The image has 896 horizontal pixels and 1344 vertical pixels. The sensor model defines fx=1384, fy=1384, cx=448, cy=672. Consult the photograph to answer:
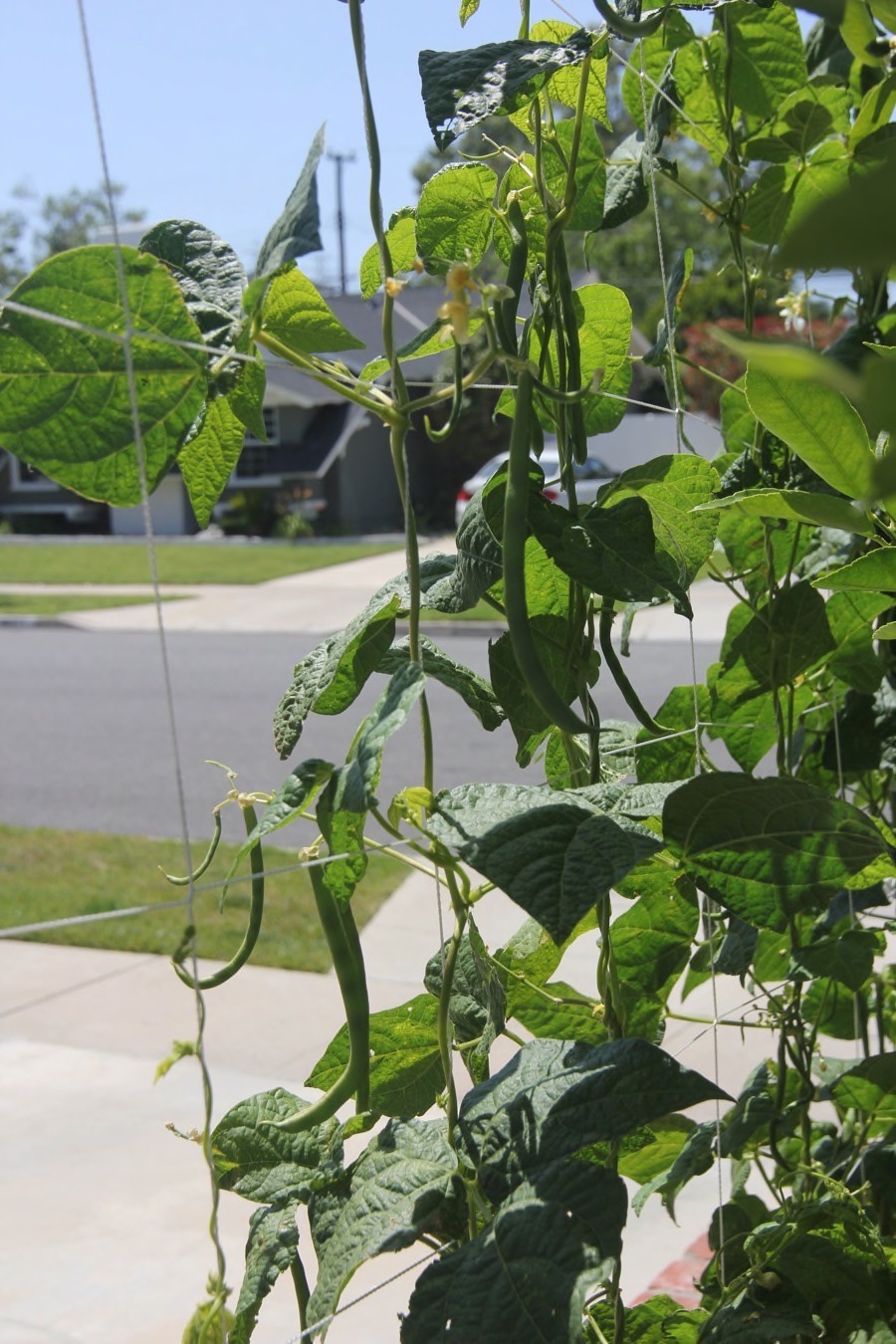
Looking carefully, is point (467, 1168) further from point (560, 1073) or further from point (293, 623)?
point (293, 623)

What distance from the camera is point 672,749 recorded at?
842 millimetres

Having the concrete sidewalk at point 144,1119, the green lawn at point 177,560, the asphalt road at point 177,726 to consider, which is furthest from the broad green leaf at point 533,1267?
the green lawn at point 177,560

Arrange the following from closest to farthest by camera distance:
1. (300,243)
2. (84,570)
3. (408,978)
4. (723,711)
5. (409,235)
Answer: (300,243), (409,235), (723,711), (408,978), (84,570)

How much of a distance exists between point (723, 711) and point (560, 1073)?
395mm

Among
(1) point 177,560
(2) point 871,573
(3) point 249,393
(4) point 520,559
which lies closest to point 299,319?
(3) point 249,393

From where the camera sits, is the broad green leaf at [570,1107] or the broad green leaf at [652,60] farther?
Answer: the broad green leaf at [652,60]

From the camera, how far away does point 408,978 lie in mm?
3168

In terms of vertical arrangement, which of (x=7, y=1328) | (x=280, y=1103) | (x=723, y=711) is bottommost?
(x=7, y=1328)

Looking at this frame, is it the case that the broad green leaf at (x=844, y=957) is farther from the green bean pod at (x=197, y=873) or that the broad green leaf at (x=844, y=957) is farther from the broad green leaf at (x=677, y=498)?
the green bean pod at (x=197, y=873)

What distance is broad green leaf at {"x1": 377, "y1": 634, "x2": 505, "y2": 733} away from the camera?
62 centimetres

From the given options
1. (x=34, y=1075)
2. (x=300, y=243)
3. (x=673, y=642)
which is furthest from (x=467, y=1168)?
(x=673, y=642)

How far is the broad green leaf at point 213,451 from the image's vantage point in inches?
23.9

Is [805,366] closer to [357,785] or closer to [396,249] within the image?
[357,785]

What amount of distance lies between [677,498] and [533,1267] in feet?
1.17
